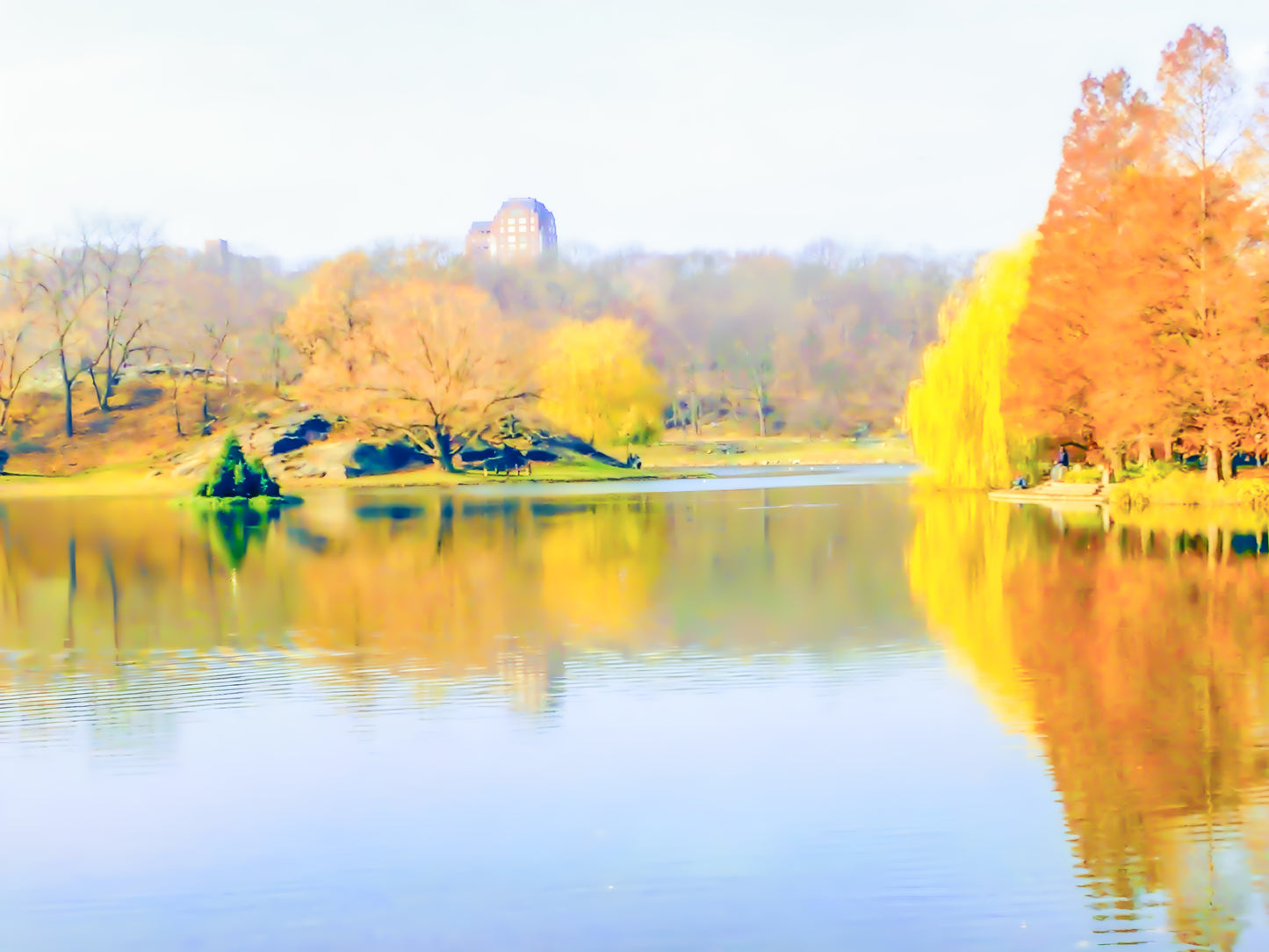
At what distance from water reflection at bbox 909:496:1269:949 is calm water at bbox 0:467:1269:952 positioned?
36mm

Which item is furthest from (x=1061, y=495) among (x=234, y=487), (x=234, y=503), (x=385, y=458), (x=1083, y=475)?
(x=385, y=458)

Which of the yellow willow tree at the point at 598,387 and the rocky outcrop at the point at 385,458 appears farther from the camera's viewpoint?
the yellow willow tree at the point at 598,387

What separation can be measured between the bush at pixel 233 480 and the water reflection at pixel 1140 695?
2785 cm

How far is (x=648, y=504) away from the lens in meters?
39.5

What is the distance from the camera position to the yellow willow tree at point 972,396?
39281 mm

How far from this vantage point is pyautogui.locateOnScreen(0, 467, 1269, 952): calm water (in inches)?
231

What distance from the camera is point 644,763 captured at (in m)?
8.38

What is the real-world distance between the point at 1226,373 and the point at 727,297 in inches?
4081

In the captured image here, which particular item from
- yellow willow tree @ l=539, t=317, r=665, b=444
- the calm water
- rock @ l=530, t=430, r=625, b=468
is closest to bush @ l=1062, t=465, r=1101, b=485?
the calm water

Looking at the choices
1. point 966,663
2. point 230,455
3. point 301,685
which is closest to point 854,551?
point 966,663

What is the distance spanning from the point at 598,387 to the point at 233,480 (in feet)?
83.8

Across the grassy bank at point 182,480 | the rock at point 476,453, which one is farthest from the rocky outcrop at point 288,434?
the rock at point 476,453

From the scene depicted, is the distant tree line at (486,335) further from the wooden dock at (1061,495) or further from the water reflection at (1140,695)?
the water reflection at (1140,695)

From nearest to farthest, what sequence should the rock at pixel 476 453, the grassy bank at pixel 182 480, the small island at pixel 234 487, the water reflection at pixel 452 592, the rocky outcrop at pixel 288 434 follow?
the water reflection at pixel 452 592, the small island at pixel 234 487, the grassy bank at pixel 182 480, the rocky outcrop at pixel 288 434, the rock at pixel 476 453
